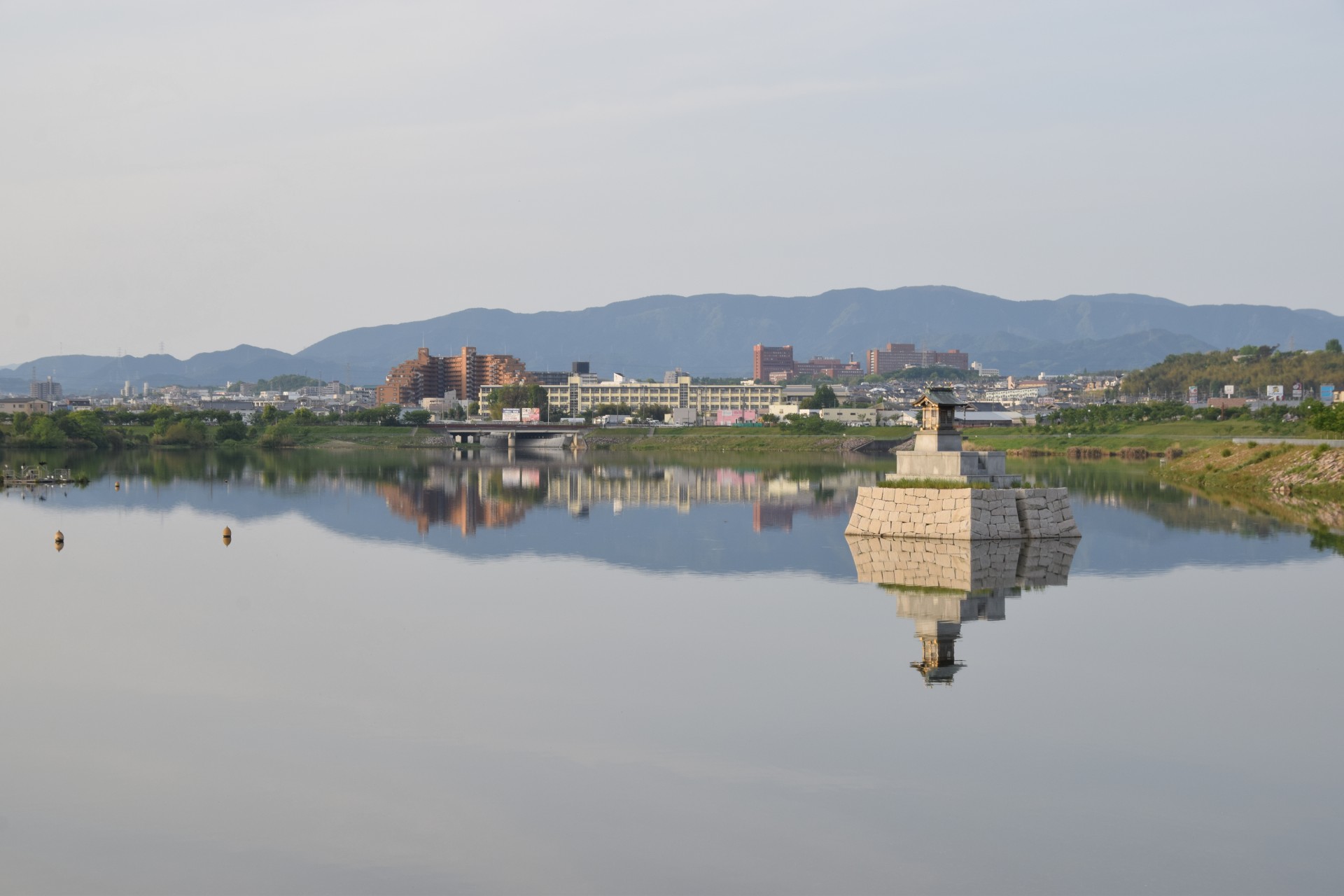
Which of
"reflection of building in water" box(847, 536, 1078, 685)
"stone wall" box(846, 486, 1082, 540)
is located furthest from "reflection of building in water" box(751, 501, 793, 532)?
"reflection of building in water" box(847, 536, 1078, 685)

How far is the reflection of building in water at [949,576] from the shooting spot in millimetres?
23156

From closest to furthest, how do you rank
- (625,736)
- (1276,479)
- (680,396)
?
1. (625,736)
2. (1276,479)
3. (680,396)

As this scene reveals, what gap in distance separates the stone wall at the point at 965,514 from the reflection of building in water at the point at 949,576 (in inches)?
10.8

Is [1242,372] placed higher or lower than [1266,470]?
higher

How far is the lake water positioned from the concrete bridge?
98.0 m

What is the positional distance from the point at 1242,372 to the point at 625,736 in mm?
161816

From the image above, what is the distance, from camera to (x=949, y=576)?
2991cm

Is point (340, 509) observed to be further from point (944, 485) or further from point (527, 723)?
point (527, 723)

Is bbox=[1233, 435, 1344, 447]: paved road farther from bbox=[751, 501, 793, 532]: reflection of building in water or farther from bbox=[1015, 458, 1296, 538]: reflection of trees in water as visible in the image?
bbox=[751, 501, 793, 532]: reflection of building in water

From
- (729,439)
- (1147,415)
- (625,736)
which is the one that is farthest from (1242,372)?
(625,736)

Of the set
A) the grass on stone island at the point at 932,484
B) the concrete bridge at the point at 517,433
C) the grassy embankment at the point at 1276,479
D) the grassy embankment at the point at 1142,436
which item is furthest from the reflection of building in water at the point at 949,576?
the concrete bridge at the point at 517,433

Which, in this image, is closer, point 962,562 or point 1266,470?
point 962,562

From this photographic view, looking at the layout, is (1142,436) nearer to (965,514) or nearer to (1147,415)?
(1147,415)

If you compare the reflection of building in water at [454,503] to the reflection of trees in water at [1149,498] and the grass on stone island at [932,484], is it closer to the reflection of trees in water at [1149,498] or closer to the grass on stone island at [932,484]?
the grass on stone island at [932,484]
